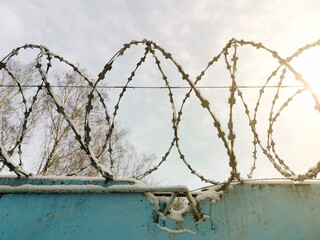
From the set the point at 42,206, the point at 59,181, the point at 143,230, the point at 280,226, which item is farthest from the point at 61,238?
the point at 280,226

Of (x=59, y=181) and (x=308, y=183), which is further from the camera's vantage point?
(x=59, y=181)

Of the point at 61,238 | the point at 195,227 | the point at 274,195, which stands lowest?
the point at 61,238

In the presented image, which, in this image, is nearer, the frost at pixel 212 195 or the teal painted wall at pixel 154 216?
the teal painted wall at pixel 154 216

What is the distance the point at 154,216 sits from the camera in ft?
7.98

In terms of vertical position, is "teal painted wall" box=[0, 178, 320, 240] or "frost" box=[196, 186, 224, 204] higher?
"frost" box=[196, 186, 224, 204]

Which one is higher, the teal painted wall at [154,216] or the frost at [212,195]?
the frost at [212,195]

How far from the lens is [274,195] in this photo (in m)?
2.47

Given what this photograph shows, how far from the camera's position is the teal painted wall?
2.34 meters

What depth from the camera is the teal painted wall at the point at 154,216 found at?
7.68 ft

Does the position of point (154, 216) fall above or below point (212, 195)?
below

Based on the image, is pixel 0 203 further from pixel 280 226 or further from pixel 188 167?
pixel 280 226

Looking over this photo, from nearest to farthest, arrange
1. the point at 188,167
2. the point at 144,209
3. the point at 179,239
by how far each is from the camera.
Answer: the point at 179,239, the point at 144,209, the point at 188,167

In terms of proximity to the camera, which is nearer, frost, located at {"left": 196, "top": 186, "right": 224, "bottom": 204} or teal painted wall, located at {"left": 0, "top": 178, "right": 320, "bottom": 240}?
teal painted wall, located at {"left": 0, "top": 178, "right": 320, "bottom": 240}

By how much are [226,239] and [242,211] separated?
0.31 meters
